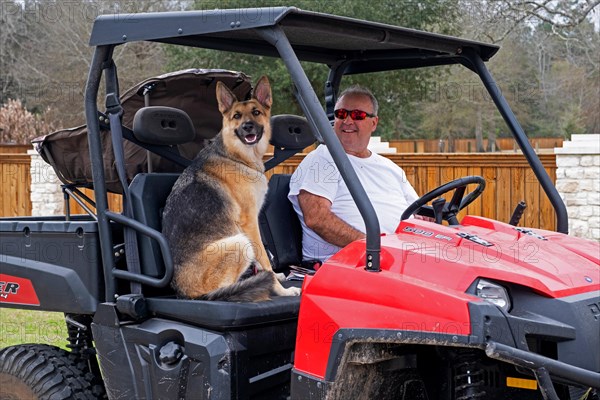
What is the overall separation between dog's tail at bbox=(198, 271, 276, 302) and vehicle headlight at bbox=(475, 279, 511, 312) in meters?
1.03

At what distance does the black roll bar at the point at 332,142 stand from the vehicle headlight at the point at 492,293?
1.13 ft

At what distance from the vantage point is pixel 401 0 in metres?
16.3

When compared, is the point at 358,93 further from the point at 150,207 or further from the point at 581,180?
the point at 581,180

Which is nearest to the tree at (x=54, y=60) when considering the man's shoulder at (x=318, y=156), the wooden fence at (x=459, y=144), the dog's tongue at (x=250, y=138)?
the wooden fence at (x=459, y=144)

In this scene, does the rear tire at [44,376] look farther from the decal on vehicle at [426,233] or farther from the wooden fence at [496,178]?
the wooden fence at [496,178]

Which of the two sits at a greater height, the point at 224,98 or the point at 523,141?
the point at 224,98

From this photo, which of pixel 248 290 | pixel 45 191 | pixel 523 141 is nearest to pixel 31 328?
pixel 248 290

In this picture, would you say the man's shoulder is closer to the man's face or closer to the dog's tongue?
the man's face

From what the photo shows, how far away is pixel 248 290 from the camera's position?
3355mm

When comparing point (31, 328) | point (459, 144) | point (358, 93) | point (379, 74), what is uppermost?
point (379, 74)

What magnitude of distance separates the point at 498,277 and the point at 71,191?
2227 mm

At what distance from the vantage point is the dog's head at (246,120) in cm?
399

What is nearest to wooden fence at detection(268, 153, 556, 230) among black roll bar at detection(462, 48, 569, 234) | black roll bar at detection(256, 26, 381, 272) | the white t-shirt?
the white t-shirt

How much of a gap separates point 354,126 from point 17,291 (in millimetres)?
1976
